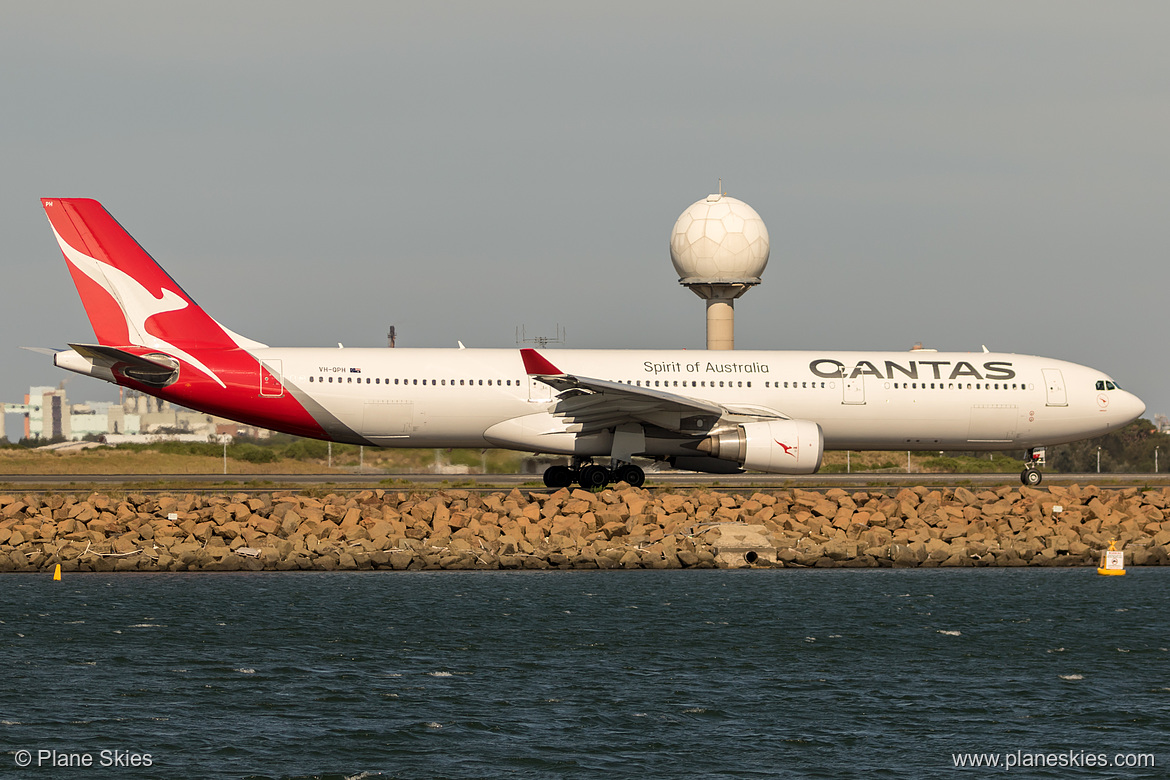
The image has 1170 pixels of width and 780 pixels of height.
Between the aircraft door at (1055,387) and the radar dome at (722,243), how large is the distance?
17.1m

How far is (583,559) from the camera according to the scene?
25.4 metres

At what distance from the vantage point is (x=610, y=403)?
29484 mm

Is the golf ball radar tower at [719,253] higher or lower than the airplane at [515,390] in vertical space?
higher

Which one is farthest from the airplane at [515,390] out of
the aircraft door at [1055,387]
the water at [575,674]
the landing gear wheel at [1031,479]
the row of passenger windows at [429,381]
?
the water at [575,674]

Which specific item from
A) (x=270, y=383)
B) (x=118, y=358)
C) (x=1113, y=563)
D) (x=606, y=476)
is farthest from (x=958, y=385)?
(x=118, y=358)

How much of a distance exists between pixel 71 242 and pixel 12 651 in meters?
15.9

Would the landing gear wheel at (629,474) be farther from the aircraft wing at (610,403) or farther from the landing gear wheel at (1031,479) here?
the landing gear wheel at (1031,479)

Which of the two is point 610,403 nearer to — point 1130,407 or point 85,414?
point 1130,407

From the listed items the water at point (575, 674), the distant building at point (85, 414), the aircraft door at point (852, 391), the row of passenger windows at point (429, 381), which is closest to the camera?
the water at point (575, 674)

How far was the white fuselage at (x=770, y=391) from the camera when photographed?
3042cm

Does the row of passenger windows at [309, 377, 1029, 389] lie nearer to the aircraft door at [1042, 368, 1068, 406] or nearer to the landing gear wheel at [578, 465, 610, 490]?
the aircraft door at [1042, 368, 1068, 406]

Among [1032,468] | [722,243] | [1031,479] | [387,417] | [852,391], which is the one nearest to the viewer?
[387,417]

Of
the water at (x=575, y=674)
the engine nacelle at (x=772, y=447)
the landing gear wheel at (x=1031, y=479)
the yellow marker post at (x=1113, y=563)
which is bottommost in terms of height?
the water at (x=575, y=674)

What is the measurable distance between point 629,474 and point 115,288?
13351mm
